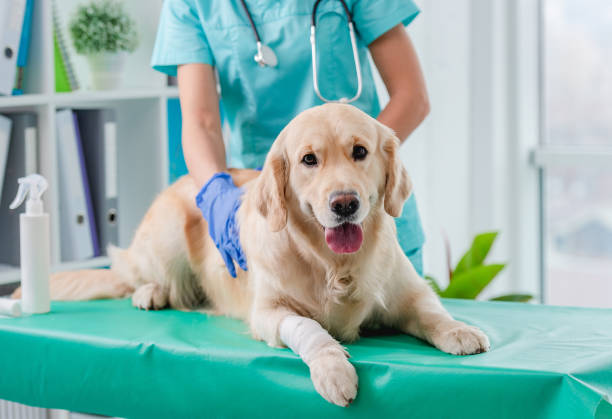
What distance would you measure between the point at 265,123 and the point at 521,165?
6.24ft

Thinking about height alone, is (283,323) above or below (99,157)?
below

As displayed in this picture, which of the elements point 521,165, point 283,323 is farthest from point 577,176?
point 283,323

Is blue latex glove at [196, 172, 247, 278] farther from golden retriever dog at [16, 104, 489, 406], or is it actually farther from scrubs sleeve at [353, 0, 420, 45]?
→ scrubs sleeve at [353, 0, 420, 45]

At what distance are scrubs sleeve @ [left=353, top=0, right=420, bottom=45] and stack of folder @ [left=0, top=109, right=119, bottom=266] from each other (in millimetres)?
975

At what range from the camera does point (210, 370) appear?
1.14 m

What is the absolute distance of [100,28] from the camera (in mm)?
2283

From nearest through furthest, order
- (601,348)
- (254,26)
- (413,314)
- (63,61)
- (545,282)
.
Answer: (601,348), (413,314), (254,26), (63,61), (545,282)

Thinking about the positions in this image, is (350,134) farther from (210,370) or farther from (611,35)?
(611,35)

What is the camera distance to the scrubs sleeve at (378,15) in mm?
1648

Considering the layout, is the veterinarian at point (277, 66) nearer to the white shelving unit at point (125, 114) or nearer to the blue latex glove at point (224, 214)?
the blue latex glove at point (224, 214)

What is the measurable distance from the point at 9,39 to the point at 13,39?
13 millimetres

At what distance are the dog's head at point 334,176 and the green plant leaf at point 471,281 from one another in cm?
132

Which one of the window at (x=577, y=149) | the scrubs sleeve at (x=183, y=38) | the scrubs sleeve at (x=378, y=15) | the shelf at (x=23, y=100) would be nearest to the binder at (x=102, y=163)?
the shelf at (x=23, y=100)

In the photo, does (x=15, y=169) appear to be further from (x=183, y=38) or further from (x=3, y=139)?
(x=183, y=38)
